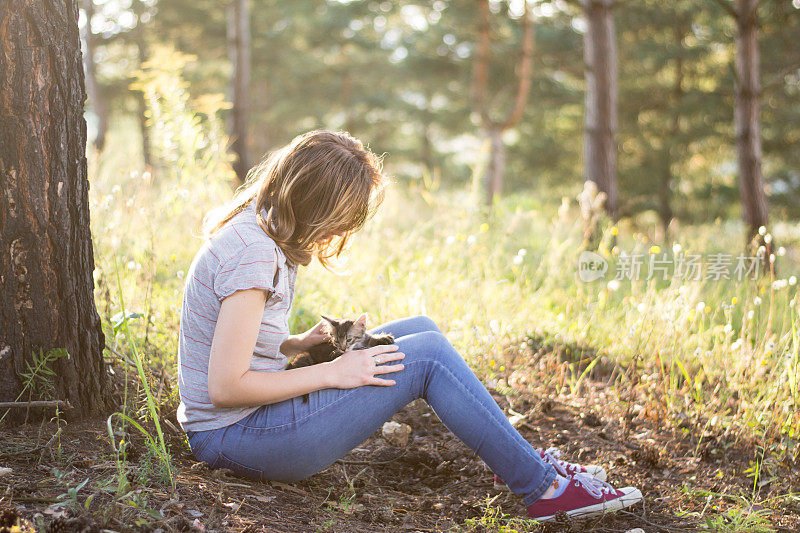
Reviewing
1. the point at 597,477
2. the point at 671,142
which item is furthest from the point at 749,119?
the point at 671,142

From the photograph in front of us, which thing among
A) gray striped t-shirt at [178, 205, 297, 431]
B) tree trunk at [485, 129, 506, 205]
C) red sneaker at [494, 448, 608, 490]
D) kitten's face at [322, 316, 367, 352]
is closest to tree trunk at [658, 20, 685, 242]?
tree trunk at [485, 129, 506, 205]

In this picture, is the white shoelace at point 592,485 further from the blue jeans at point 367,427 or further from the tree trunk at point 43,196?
the tree trunk at point 43,196

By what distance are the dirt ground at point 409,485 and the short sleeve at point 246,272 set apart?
2.09ft

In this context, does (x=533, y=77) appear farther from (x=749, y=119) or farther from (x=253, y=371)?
(x=253, y=371)

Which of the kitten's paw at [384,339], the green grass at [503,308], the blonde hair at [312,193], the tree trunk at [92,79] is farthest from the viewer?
the tree trunk at [92,79]

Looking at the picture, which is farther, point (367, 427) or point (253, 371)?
point (367, 427)

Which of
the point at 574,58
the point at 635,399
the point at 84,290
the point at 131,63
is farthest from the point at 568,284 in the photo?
the point at 131,63

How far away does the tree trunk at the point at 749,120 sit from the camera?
7.12 m

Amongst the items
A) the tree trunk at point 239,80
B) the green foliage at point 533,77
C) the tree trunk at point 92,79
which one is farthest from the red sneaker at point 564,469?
the tree trunk at point 92,79

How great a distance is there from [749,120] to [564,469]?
6337 mm

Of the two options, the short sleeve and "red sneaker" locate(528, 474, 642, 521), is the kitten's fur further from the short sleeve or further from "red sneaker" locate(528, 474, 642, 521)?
"red sneaker" locate(528, 474, 642, 521)

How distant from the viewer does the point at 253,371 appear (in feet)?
6.82

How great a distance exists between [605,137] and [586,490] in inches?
235

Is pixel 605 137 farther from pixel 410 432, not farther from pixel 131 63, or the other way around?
pixel 131 63
